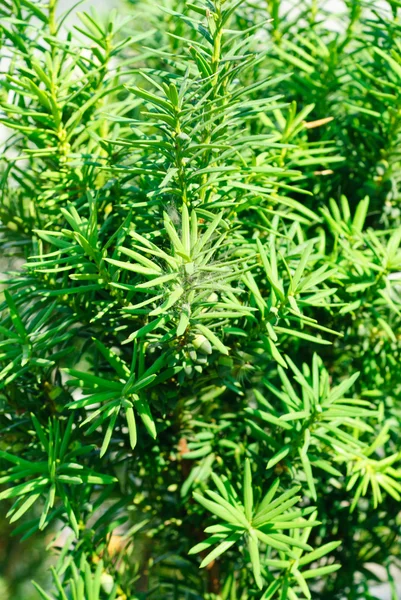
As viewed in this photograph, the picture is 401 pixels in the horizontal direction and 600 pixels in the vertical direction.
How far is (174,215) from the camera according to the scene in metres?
0.41

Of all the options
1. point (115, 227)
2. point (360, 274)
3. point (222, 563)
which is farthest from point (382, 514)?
point (115, 227)

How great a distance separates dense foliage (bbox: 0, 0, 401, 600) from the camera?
1.28 feet

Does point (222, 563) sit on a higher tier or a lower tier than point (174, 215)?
lower

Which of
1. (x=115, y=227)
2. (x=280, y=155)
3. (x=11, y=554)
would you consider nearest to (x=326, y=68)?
(x=280, y=155)

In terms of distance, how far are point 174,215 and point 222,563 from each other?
0.33 meters

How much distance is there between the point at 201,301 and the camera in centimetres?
38

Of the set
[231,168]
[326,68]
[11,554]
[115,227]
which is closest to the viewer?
[231,168]

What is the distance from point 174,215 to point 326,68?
0.29 meters

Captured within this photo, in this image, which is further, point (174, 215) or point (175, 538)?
point (175, 538)

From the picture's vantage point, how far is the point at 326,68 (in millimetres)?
601

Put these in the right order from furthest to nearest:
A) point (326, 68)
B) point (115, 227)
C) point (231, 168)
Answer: point (326, 68)
point (115, 227)
point (231, 168)

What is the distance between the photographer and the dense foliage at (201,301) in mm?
391

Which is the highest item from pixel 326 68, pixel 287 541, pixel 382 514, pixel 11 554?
pixel 326 68

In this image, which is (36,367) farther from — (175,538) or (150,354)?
(175,538)
